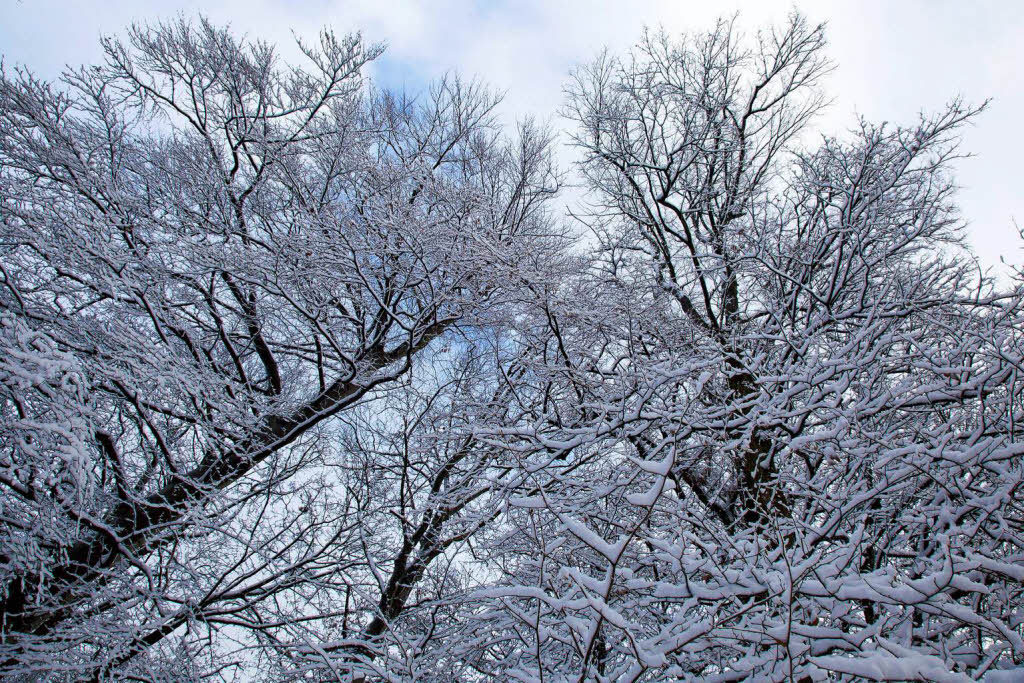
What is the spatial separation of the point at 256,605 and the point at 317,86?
628 cm

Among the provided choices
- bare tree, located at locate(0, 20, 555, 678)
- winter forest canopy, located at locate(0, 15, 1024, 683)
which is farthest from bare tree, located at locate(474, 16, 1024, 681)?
bare tree, located at locate(0, 20, 555, 678)

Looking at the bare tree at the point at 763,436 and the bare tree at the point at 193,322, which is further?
the bare tree at the point at 193,322

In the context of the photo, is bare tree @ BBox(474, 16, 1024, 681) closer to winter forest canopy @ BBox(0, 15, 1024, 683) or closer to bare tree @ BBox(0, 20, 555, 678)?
winter forest canopy @ BBox(0, 15, 1024, 683)

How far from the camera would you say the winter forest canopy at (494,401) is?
2322 millimetres

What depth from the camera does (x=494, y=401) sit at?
564 centimetres

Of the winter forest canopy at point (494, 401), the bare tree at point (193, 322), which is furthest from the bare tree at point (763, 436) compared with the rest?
the bare tree at point (193, 322)

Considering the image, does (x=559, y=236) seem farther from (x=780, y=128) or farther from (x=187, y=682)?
(x=187, y=682)

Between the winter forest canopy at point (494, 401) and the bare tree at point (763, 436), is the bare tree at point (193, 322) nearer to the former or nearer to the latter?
the winter forest canopy at point (494, 401)

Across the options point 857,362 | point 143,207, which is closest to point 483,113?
point 143,207

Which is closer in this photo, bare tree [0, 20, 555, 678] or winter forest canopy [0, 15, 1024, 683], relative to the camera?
winter forest canopy [0, 15, 1024, 683]

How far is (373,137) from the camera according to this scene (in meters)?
7.77

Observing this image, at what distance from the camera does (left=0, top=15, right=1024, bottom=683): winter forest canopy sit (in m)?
2.32

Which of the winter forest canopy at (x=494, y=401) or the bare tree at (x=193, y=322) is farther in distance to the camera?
the bare tree at (x=193, y=322)

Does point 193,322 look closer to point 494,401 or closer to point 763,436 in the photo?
point 494,401
